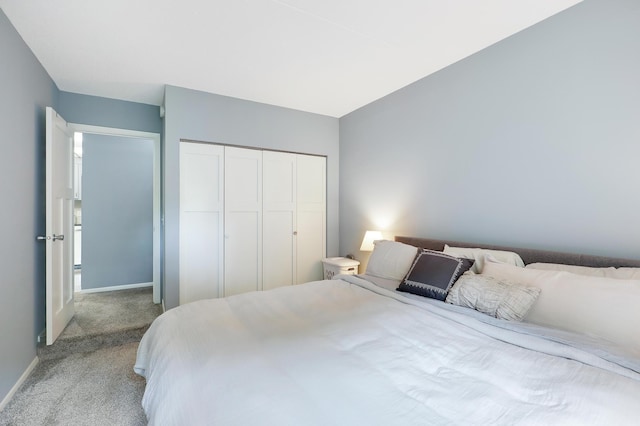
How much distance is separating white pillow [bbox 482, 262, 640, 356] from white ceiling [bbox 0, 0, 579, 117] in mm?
1718

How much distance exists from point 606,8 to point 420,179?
1.64 m

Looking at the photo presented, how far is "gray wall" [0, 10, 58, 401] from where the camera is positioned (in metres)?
1.85

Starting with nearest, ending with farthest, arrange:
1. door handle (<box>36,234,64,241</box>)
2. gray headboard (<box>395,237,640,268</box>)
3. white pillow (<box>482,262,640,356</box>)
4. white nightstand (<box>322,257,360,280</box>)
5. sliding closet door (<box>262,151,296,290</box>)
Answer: white pillow (<box>482,262,640,356</box>), gray headboard (<box>395,237,640,268</box>), door handle (<box>36,234,64,241</box>), white nightstand (<box>322,257,360,280</box>), sliding closet door (<box>262,151,296,290</box>)

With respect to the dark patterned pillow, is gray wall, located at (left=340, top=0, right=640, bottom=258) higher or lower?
higher

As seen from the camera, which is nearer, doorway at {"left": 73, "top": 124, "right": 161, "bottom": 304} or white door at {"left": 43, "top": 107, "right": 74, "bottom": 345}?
white door at {"left": 43, "top": 107, "right": 74, "bottom": 345}

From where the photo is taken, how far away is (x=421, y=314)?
162 cm

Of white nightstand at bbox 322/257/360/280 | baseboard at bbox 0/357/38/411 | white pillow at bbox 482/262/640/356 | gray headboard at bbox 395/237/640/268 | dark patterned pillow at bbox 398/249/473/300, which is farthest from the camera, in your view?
white nightstand at bbox 322/257/360/280

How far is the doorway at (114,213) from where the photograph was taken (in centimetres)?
421

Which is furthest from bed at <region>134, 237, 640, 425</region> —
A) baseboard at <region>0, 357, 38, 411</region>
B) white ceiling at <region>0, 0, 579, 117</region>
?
white ceiling at <region>0, 0, 579, 117</region>

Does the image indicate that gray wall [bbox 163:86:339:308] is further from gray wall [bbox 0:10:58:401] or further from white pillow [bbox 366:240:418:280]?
white pillow [bbox 366:240:418:280]

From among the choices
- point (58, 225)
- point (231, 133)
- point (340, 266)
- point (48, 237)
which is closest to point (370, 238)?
point (340, 266)

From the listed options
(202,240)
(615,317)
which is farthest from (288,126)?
(615,317)

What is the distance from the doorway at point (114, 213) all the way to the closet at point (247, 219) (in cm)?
160

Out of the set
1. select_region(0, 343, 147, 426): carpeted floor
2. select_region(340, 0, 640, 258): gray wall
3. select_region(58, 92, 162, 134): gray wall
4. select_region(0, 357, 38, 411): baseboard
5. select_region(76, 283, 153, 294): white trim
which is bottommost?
select_region(0, 343, 147, 426): carpeted floor
